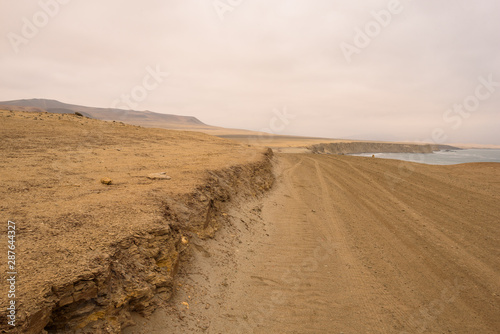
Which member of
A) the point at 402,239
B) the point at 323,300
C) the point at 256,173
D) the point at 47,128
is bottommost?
the point at 323,300

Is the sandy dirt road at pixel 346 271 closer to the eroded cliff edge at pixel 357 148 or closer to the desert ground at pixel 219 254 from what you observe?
the desert ground at pixel 219 254

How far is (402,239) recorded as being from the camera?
23.2 ft

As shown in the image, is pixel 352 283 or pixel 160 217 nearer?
pixel 160 217

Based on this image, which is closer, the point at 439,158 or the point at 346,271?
the point at 346,271

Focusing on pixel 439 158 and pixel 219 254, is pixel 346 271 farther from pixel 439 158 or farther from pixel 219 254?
pixel 439 158

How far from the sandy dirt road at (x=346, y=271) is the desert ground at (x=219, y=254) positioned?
0.10 ft

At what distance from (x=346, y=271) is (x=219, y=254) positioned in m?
2.93

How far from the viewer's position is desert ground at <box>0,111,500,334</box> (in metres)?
3.12

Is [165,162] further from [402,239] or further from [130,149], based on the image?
[402,239]

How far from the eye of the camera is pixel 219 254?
5520 mm

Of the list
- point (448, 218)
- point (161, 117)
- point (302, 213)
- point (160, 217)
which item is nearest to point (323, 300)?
point (160, 217)

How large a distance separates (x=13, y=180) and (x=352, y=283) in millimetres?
7836

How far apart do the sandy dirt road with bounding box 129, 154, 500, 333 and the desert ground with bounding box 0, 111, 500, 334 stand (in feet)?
0.10

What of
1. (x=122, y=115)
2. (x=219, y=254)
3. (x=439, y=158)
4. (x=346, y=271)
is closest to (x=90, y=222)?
(x=219, y=254)
